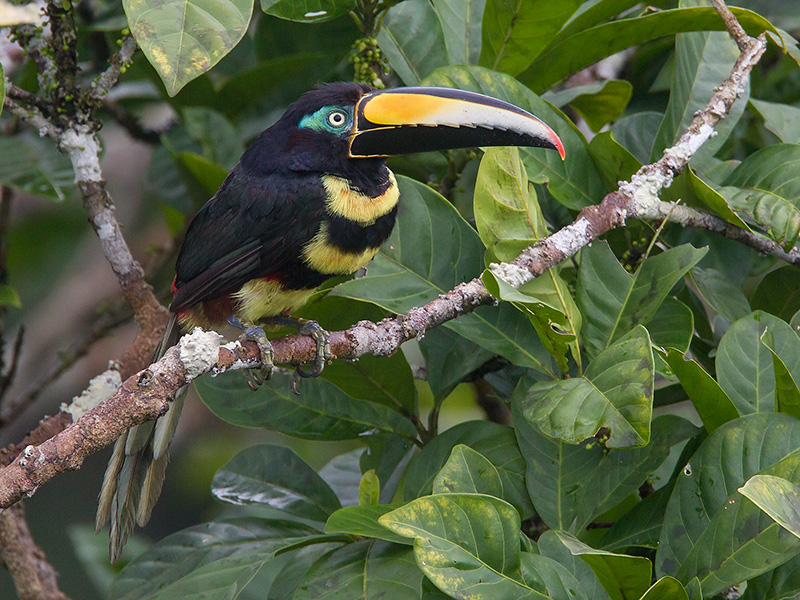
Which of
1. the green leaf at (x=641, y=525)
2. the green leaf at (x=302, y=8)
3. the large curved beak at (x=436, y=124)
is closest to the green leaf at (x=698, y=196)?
the large curved beak at (x=436, y=124)

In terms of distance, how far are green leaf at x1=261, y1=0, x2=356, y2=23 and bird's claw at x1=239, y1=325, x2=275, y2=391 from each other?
784 mm

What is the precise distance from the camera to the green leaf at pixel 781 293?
6.62ft

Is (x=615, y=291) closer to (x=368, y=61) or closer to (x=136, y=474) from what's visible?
(x=368, y=61)

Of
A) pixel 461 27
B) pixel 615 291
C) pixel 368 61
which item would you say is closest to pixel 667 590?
pixel 615 291

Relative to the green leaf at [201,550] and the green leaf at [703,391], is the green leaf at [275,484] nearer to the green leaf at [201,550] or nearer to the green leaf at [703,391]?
the green leaf at [201,550]

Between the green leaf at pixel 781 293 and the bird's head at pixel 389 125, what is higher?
the bird's head at pixel 389 125

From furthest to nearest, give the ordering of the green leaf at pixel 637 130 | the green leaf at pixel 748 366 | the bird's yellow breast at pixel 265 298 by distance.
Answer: the green leaf at pixel 637 130, the bird's yellow breast at pixel 265 298, the green leaf at pixel 748 366

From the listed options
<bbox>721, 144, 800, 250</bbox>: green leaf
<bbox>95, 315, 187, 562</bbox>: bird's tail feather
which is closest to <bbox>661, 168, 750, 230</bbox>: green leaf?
<bbox>721, 144, 800, 250</bbox>: green leaf

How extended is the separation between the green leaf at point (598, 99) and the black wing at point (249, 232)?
2.54 ft

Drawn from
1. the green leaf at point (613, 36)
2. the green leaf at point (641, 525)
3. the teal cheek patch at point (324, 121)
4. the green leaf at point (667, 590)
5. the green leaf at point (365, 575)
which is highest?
the green leaf at point (613, 36)

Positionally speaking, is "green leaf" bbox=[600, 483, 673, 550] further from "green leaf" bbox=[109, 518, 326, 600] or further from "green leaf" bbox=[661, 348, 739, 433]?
"green leaf" bbox=[109, 518, 326, 600]

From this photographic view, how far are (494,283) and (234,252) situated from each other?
0.87 meters

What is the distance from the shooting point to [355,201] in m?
2.05

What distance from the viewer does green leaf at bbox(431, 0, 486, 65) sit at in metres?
2.36
